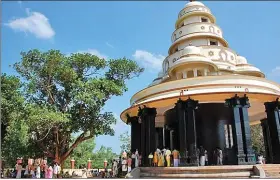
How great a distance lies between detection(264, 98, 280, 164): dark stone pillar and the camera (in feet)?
45.5

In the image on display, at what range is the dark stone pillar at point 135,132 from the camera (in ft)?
58.4

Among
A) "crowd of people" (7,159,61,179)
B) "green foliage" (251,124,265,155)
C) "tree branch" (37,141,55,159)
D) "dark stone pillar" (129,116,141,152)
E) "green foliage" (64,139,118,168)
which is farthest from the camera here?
"green foliage" (64,139,118,168)

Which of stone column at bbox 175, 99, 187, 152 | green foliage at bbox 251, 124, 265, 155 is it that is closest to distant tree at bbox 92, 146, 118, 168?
green foliage at bbox 251, 124, 265, 155

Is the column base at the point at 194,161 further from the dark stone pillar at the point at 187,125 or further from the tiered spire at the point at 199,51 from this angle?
the tiered spire at the point at 199,51

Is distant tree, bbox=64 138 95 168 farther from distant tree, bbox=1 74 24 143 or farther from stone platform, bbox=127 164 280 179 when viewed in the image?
stone platform, bbox=127 164 280 179

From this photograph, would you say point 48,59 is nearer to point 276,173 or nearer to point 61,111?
point 61,111

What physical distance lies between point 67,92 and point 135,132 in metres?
6.57

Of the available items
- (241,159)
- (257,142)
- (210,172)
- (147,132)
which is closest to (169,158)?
(147,132)

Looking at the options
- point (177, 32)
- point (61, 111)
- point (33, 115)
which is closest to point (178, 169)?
point (33, 115)

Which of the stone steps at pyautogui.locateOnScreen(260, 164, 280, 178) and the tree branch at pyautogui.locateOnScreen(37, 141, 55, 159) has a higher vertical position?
the tree branch at pyautogui.locateOnScreen(37, 141, 55, 159)

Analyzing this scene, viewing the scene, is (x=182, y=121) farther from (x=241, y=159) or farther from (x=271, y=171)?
(x=271, y=171)

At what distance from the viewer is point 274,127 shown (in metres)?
14.3

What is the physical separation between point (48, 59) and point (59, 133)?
5452 millimetres

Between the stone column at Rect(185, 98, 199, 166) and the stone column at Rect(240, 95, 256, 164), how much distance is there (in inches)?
85.3
